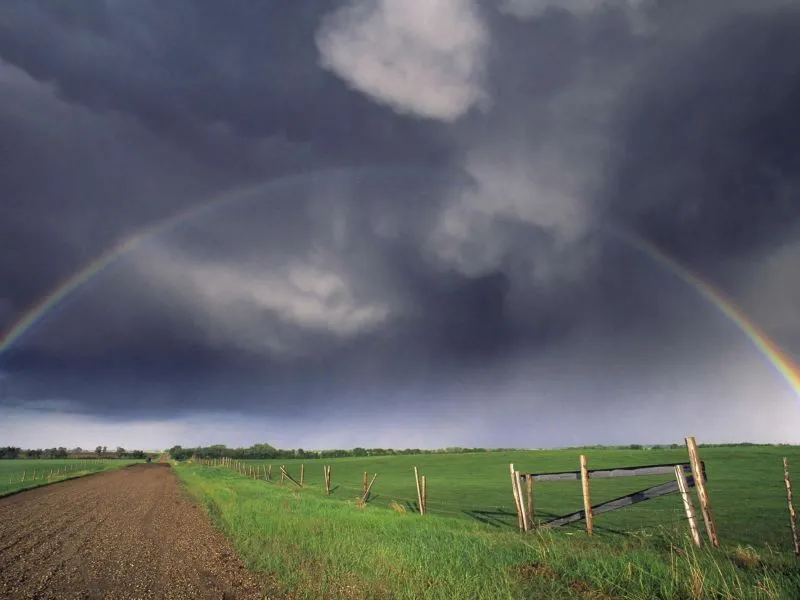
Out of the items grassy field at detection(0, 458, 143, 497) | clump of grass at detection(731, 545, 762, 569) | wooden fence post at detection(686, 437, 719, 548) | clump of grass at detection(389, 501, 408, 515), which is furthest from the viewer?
grassy field at detection(0, 458, 143, 497)

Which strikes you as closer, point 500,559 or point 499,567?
point 499,567

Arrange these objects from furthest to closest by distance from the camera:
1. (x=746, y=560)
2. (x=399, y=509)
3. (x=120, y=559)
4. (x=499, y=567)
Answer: (x=399, y=509)
(x=120, y=559)
(x=499, y=567)
(x=746, y=560)

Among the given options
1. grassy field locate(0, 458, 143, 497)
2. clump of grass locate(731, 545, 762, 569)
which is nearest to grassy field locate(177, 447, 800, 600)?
clump of grass locate(731, 545, 762, 569)

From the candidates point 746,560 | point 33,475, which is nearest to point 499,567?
point 746,560

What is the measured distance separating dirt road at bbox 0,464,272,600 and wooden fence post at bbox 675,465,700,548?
9.43 m

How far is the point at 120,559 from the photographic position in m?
12.5

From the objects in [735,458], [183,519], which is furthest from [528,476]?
[735,458]

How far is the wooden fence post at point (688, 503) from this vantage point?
10.5 metres

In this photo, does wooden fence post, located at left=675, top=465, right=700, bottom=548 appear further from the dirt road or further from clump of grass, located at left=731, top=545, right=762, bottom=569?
the dirt road

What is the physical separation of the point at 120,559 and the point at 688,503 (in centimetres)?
1453

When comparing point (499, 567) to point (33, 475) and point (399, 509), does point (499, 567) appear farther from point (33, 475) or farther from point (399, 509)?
point (33, 475)

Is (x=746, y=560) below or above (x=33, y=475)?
above

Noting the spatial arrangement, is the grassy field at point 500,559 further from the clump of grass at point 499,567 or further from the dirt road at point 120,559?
the dirt road at point 120,559

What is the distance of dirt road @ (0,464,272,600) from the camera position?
9.46 m
